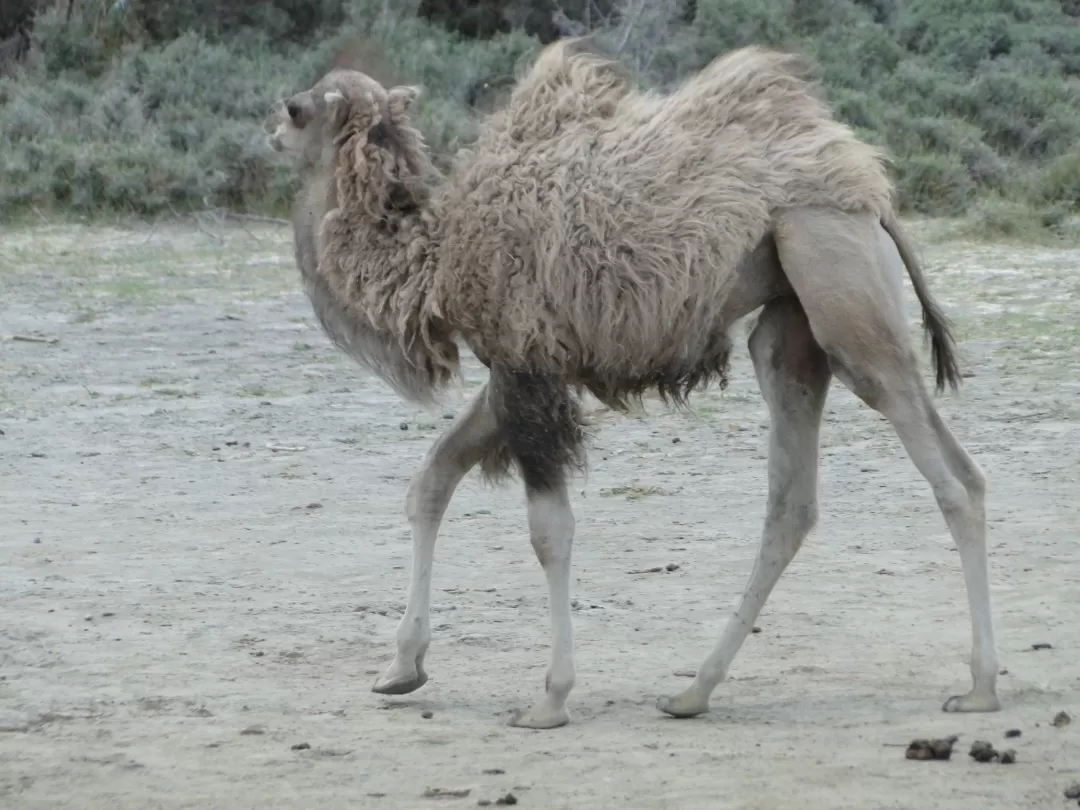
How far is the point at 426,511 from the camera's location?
18.1 feet

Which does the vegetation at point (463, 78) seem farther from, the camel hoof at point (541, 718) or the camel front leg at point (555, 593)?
the camel hoof at point (541, 718)

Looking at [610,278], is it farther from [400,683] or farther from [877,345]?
[400,683]

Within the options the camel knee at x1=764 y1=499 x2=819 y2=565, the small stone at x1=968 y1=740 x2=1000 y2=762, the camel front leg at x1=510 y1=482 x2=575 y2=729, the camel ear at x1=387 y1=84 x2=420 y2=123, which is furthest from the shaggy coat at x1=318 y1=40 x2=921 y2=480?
the small stone at x1=968 y1=740 x2=1000 y2=762

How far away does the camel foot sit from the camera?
5391 millimetres

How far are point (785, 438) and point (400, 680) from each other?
53.8 inches

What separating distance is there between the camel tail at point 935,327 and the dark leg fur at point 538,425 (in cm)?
115

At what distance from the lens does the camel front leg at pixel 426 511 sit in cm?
541

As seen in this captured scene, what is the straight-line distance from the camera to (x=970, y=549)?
5137 millimetres

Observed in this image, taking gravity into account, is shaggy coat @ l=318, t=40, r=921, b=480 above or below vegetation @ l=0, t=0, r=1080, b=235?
above

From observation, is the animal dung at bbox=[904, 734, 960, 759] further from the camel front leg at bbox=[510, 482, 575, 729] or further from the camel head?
the camel head

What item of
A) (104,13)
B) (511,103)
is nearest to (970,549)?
(511,103)

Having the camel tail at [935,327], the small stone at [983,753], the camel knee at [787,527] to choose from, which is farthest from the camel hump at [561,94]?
the small stone at [983,753]

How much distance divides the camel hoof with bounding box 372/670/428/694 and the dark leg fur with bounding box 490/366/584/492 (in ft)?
2.27

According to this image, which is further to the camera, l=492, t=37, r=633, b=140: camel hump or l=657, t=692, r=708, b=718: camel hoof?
l=492, t=37, r=633, b=140: camel hump
